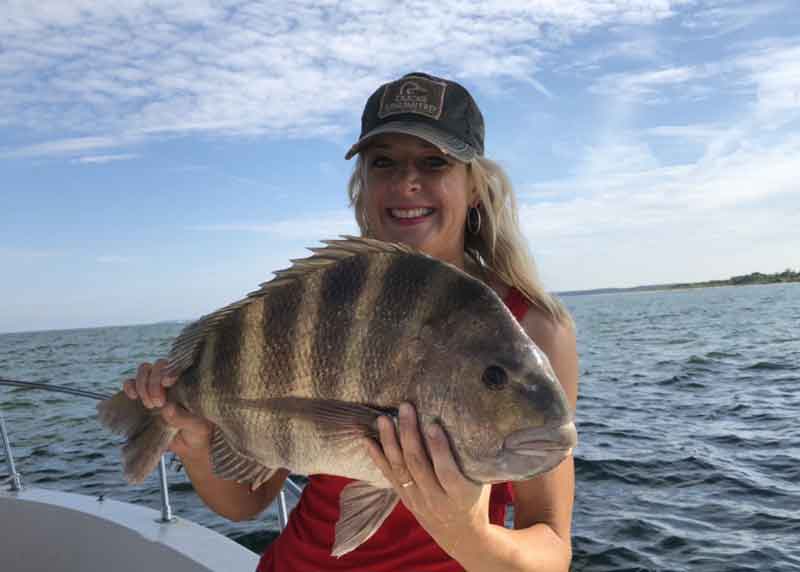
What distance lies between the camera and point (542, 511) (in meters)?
1.99

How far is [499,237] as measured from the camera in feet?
7.91

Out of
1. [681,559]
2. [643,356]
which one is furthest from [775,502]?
[643,356]

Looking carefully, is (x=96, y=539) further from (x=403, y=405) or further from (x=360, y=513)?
(x=403, y=405)

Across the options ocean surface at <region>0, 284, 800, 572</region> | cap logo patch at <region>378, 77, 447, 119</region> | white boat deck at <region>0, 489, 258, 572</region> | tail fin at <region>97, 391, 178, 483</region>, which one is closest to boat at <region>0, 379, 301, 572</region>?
white boat deck at <region>0, 489, 258, 572</region>

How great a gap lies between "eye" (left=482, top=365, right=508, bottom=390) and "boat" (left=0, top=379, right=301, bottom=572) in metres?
1.80

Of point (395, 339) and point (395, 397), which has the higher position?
point (395, 339)

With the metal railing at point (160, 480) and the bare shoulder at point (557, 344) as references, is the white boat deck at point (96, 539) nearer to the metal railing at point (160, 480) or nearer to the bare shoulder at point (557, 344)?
the metal railing at point (160, 480)

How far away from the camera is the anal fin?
1.94 meters

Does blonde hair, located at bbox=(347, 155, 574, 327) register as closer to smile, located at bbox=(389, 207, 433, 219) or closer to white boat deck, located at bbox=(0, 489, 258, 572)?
smile, located at bbox=(389, 207, 433, 219)

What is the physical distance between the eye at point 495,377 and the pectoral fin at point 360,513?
43 centimetres

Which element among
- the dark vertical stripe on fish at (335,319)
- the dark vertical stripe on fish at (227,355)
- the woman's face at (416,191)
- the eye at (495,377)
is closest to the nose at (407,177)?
the woman's face at (416,191)

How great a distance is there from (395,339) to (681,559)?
18.0 ft

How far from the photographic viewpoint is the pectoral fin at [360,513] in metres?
1.72

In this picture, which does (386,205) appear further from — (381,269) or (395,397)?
(395,397)
